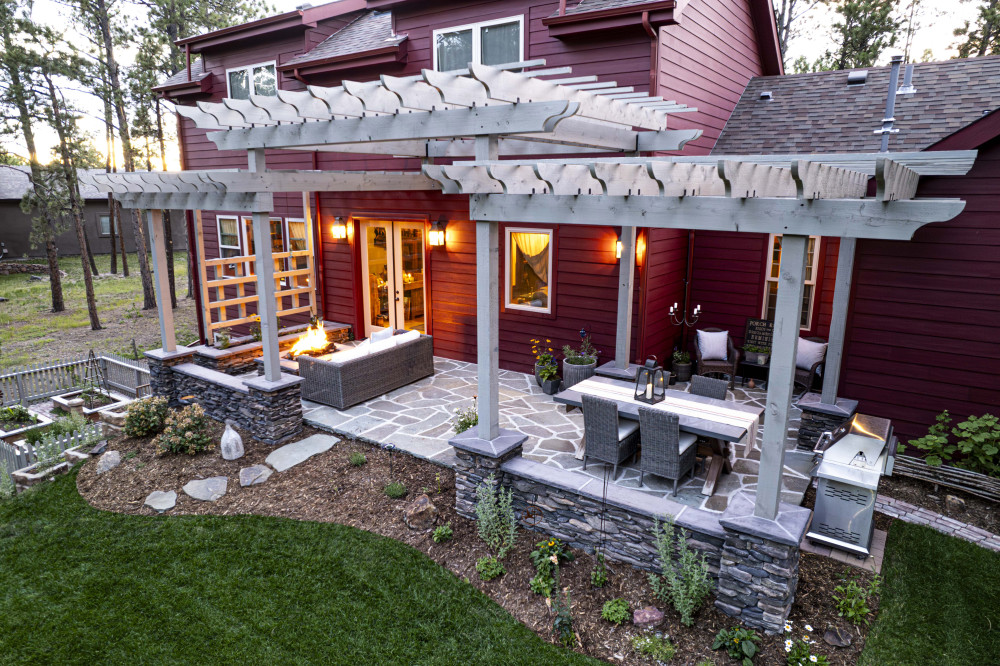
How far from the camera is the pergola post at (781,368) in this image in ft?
12.8

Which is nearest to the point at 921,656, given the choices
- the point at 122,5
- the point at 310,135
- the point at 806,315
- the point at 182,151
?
the point at 806,315

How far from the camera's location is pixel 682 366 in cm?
921

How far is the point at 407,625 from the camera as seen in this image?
4473mm

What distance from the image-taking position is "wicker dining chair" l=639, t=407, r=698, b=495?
5.36 meters

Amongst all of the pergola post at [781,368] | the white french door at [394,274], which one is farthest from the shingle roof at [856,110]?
the white french door at [394,274]

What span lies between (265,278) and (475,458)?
3504mm

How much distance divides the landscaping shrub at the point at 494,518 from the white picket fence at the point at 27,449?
560 cm

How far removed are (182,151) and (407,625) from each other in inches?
520

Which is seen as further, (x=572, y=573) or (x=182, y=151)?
(x=182, y=151)

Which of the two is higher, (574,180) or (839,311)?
(574,180)

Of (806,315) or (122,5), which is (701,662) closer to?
(806,315)

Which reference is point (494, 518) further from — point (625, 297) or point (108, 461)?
point (108, 461)

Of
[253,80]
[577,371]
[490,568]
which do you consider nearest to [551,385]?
[577,371]

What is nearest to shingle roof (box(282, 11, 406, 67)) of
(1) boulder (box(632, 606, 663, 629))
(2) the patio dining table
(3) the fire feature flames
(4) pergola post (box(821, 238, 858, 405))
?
(3) the fire feature flames
